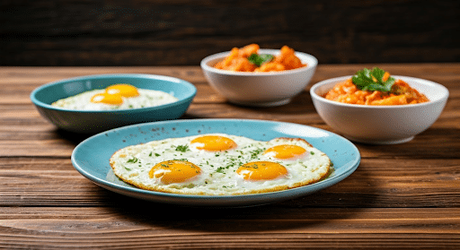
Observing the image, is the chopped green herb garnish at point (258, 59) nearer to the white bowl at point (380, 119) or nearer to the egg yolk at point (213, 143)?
the white bowl at point (380, 119)

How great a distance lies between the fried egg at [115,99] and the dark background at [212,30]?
→ 2.93 m

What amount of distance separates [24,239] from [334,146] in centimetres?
99

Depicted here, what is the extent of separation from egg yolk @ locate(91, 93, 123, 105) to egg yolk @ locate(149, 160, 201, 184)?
753 millimetres

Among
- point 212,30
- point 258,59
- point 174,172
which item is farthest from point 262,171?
point 212,30

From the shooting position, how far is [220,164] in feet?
5.05

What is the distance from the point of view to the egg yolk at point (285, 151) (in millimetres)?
1576

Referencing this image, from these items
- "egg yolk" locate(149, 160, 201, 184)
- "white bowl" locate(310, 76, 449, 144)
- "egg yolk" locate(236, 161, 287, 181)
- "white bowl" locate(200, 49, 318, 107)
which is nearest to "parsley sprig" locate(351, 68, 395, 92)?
"white bowl" locate(310, 76, 449, 144)

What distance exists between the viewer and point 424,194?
1453mm

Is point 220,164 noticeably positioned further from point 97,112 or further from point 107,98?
point 107,98

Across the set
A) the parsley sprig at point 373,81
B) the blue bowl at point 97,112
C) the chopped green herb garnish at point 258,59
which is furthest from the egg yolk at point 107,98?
the parsley sprig at point 373,81

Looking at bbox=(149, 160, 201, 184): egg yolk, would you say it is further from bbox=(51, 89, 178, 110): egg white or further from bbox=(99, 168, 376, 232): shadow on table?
bbox=(51, 89, 178, 110): egg white

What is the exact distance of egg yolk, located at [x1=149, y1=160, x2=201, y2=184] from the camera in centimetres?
137

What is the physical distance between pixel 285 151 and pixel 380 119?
42cm

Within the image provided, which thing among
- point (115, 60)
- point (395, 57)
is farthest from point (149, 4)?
point (395, 57)
